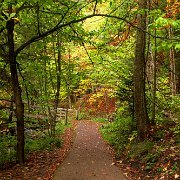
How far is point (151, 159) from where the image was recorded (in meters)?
9.09

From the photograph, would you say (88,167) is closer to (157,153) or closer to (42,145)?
(157,153)

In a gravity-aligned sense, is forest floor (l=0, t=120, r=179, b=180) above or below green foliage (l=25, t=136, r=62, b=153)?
above

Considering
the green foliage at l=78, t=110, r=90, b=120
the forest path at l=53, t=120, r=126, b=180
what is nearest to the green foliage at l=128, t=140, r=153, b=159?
the forest path at l=53, t=120, r=126, b=180

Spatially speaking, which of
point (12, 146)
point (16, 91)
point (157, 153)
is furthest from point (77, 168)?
point (12, 146)

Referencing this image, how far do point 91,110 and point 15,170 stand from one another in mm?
26807

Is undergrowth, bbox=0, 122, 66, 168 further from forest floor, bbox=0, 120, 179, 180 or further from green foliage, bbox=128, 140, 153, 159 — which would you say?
green foliage, bbox=128, 140, 153, 159

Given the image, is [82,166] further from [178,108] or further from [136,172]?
[178,108]

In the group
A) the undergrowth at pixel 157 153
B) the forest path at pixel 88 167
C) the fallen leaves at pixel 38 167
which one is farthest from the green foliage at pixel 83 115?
the undergrowth at pixel 157 153

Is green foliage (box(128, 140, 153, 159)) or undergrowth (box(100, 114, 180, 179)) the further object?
green foliage (box(128, 140, 153, 159))

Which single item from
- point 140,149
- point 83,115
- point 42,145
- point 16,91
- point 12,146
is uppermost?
point 16,91

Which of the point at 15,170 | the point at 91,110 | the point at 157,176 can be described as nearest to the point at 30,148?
the point at 15,170

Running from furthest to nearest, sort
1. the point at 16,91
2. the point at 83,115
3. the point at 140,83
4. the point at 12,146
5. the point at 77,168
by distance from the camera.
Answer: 1. the point at 83,115
2. the point at 12,146
3. the point at 140,83
4. the point at 16,91
5. the point at 77,168

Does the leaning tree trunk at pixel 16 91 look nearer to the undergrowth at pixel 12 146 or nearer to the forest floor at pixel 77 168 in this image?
the forest floor at pixel 77 168

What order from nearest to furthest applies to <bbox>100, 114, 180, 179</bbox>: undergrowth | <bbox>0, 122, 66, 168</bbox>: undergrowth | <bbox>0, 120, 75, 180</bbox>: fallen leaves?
<bbox>100, 114, 180, 179</bbox>: undergrowth < <bbox>0, 120, 75, 180</bbox>: fallen leaves < <bbox>0, 122, 66, 168</bbox>: undergrowth
